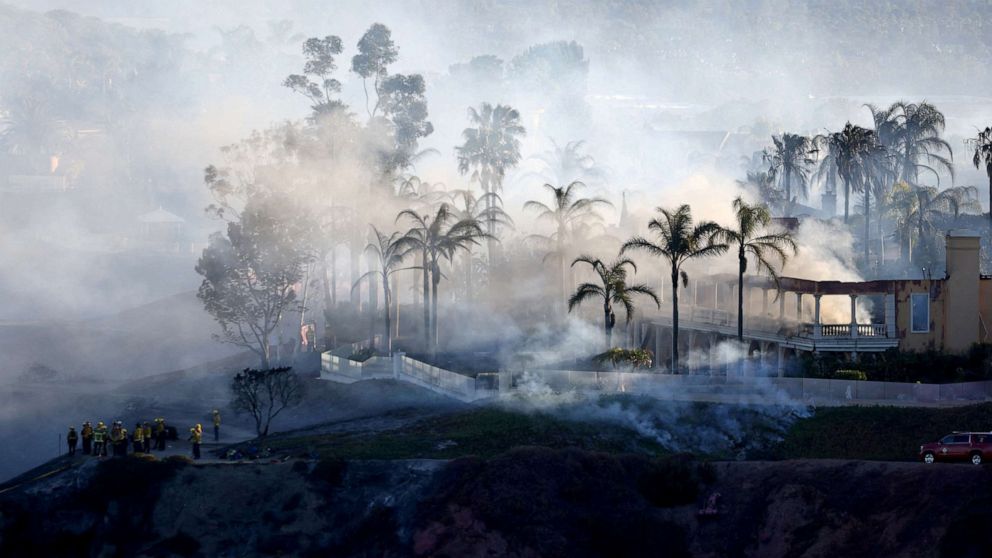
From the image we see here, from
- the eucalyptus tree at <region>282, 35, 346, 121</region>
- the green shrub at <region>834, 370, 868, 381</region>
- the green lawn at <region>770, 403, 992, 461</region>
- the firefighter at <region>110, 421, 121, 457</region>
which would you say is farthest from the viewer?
the eucalyptus tree at <region>282, 35, 346, 121</region>

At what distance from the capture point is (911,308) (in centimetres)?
6284

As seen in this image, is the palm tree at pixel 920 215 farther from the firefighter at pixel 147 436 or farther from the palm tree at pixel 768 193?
the firefighter at pixel 147 436

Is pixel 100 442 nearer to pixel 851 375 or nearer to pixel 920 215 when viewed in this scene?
pixel 851 375

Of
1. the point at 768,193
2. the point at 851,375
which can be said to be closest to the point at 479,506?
the point at 851,375

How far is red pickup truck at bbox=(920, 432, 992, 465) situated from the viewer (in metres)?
42.9

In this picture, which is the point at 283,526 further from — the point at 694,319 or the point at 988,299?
the point at 988,299

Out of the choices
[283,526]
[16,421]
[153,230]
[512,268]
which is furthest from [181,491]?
[153,230]

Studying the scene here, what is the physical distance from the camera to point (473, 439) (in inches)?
2068

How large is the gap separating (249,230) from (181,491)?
33.2m

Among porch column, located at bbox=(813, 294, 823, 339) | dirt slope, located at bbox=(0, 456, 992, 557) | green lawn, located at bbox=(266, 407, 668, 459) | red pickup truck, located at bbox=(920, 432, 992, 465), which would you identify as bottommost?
dirt slope, located at bbox=(0, 456, 992, 557)

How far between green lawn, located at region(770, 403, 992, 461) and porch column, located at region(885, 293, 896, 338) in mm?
10221

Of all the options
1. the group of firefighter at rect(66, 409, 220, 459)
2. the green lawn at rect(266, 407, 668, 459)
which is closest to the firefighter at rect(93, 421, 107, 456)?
the group of firefighter at rect(66, 409, 220, 459)

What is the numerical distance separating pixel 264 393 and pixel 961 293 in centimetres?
3185

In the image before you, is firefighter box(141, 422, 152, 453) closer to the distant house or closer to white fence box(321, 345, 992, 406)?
white fence box(321, 345, 992, 406)
